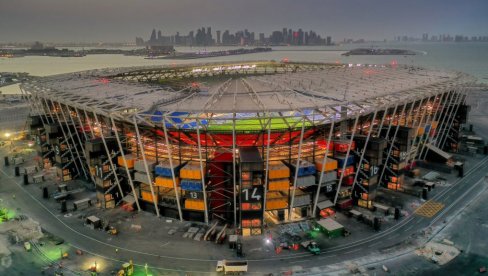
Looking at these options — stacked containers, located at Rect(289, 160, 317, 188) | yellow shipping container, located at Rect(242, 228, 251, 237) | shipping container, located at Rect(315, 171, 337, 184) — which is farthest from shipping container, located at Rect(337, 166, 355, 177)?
yellow shipping container, located at Rect(242, 228, 251, 237)

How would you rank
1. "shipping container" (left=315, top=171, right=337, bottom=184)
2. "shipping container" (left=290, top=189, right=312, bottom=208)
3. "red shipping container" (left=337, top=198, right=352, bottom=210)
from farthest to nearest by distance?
"red shipping container" (left=337, top=198, right=352, bottom=210) → "shipping container" (left=315, top=171, right=337, bottom=184) → "shipping container" (left=290, top=189, right=312, bottom=208)

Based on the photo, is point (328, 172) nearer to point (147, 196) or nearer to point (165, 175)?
point (165, 175)

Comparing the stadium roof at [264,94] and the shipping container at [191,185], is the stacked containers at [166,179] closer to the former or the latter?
the shipping container at [191,185]

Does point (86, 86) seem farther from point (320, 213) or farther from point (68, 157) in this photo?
point (320, 213)

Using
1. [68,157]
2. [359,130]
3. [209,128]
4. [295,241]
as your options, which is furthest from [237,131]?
[68,157]

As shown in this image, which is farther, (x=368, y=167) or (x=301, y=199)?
(x=368, y=167)

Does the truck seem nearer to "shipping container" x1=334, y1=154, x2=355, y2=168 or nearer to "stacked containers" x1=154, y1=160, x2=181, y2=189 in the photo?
"stacked containers" x1=154, y1=160, x2=181, y2=189

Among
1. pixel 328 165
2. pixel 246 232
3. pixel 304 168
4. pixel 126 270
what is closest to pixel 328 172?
Answer: pixel 328 165
